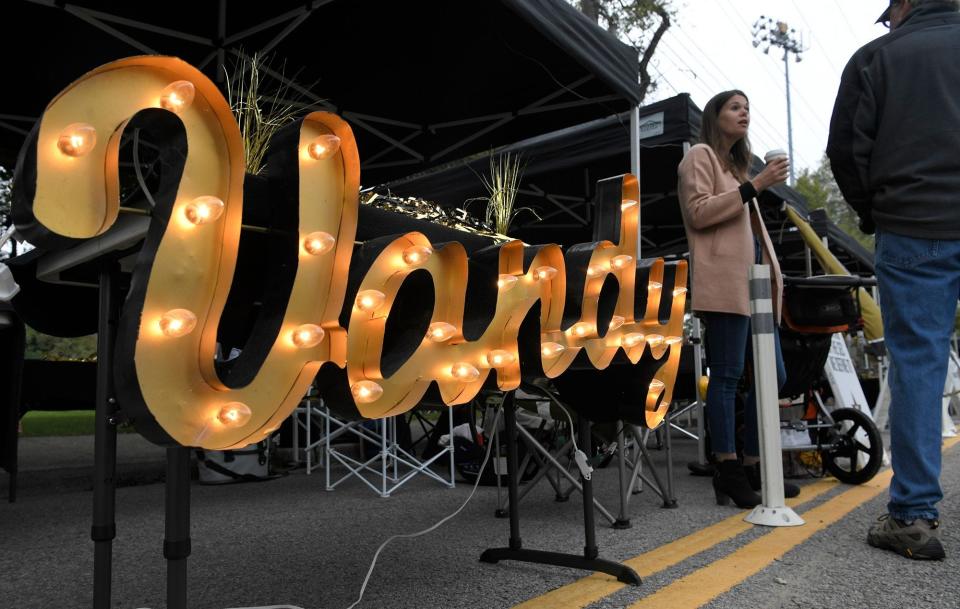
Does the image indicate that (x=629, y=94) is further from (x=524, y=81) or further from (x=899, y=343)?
(x=899, y=343)

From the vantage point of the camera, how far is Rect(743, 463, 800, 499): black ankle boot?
367 cm

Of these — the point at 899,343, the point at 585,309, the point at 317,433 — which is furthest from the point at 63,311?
the point at 317,433

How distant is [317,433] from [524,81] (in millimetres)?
3792

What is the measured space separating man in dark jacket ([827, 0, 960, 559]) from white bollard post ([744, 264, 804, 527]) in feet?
1.49

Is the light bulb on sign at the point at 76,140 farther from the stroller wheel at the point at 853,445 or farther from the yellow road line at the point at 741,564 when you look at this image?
the stroller wheel at the point at 853,445

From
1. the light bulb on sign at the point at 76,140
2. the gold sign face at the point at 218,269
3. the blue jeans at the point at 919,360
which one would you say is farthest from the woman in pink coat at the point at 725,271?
the light bulb on sign at the point at 76,140

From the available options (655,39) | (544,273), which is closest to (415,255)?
(544,273)

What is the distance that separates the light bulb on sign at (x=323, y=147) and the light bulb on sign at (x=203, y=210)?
264 millimetres

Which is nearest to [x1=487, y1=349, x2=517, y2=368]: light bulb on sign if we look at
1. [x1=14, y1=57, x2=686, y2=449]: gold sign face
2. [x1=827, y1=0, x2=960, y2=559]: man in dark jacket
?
[x1=14, y1=57, x2=686, y2=449]: gold sign face

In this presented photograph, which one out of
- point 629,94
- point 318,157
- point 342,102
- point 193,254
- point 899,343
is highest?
point 342,102

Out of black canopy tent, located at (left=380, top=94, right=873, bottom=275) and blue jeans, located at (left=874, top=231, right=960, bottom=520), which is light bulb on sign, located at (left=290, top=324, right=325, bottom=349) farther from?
black canopy tent, located at (left=380, top=94, right=873, bottom=275)

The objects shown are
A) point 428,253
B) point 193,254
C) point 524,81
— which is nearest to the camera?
point 193,254

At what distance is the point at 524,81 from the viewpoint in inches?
201

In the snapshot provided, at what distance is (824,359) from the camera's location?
4.15 meters
